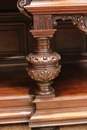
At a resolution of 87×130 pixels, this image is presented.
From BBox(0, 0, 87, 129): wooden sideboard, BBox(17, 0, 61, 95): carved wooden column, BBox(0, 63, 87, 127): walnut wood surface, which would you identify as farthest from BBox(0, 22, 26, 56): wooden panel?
BBox(17, 0, 61, 95): carved wooden column

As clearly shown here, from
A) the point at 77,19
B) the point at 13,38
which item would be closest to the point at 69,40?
the point at 13,38

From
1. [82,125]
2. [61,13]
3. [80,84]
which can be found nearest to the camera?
[61,13]

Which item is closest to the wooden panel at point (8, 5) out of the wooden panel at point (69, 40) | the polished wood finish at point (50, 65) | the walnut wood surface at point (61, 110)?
the wooden panel at point (69, 40)

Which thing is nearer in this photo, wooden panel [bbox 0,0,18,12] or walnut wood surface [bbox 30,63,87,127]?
walnut wood surface [bbox 30,63,87,127]

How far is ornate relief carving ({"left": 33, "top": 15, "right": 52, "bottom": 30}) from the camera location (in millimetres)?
715

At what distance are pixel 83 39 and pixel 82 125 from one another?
571 millimetres

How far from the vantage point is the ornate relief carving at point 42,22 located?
0.72 meters

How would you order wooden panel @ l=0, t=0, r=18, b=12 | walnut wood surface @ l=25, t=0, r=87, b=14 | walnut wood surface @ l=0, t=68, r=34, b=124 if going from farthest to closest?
1. wooden panel @ l=0, t=0, r=18, b=12
2. walnut wood surface @ l=0, t=68, r=34, b=124
3. walnut wood surface @ l=25, t=0, r=87, b=14

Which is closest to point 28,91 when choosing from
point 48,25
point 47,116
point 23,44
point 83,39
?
point 47,116

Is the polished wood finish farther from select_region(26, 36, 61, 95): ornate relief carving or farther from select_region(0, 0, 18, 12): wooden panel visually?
select_region(0, 0, 18, 12): wooden panel

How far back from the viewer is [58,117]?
783 mm

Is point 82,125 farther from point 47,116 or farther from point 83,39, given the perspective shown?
point 83,39

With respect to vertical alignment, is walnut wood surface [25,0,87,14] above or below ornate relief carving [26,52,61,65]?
above

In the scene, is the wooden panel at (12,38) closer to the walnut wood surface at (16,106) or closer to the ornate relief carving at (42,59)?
the walnut wood surface at (16,106)
